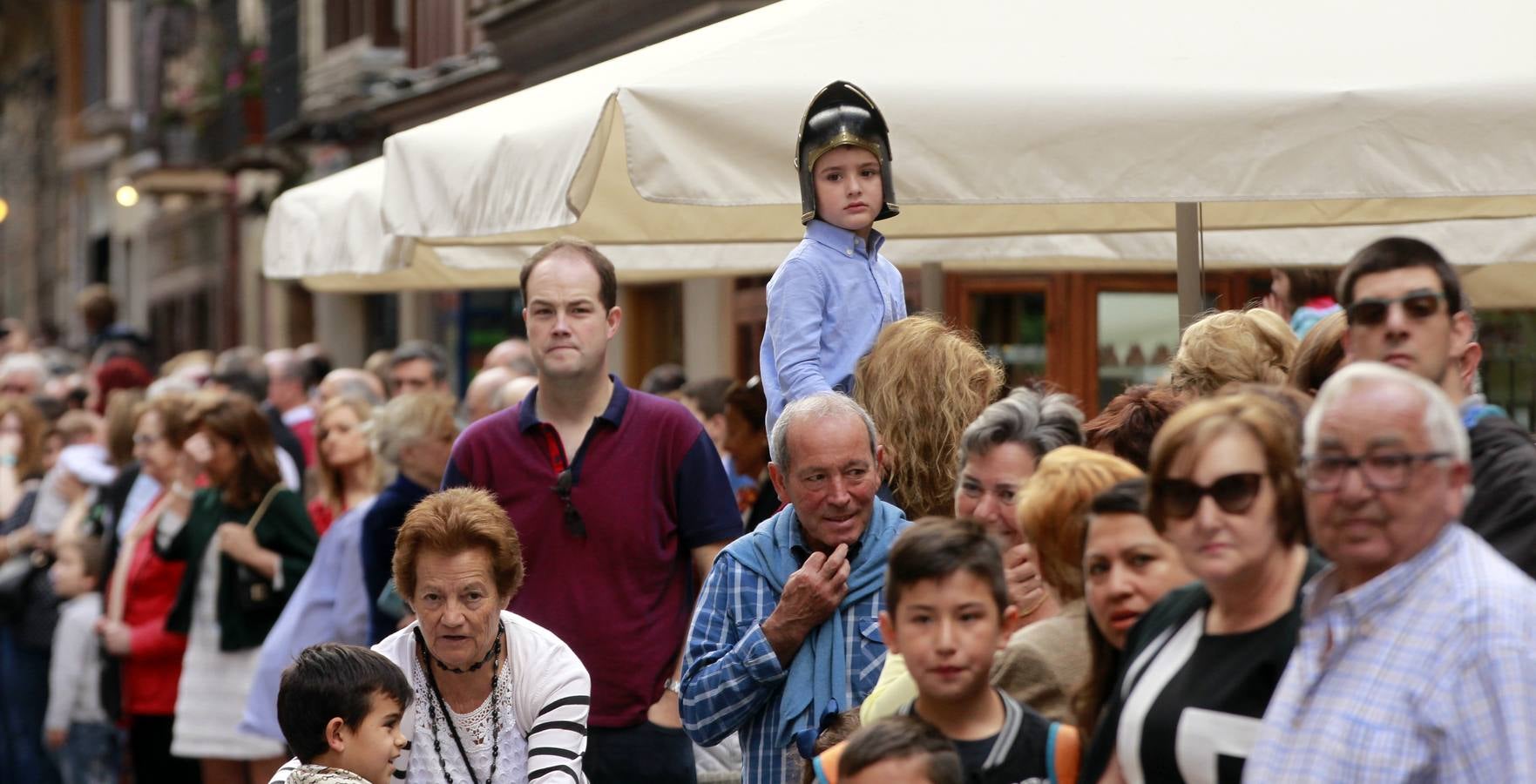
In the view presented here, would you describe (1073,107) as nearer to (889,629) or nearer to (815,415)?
(815,415)

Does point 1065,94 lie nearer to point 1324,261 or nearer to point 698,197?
point 698,197

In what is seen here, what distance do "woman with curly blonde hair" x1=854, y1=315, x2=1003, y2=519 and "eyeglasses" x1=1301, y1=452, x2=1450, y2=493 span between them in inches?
86.3

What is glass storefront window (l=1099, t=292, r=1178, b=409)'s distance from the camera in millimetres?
13734

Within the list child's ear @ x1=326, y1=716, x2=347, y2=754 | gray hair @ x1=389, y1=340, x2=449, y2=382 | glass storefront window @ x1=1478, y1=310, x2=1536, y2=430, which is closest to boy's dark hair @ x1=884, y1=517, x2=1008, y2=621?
child's ear @ x1=326, y1=716, x2=347, y2=754

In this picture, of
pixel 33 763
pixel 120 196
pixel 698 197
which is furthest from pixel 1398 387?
pixel 120 196

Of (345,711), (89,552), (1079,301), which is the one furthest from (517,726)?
(1079,301)

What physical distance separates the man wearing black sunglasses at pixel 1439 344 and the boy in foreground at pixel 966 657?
0.75 meters

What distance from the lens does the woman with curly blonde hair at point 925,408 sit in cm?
533

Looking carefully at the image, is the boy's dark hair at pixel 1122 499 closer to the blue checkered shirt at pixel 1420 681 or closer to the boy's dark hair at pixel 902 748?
the boy's dark hair at pixel 902 748

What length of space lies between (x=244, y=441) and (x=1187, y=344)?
16.3ft

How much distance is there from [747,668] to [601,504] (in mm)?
1155

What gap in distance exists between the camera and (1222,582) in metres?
3.42

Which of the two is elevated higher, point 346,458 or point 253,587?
point 346,458

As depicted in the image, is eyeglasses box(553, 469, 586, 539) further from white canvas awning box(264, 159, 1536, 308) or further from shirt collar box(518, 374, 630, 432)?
white canvas awning box(264, 159, 1536, 308)
